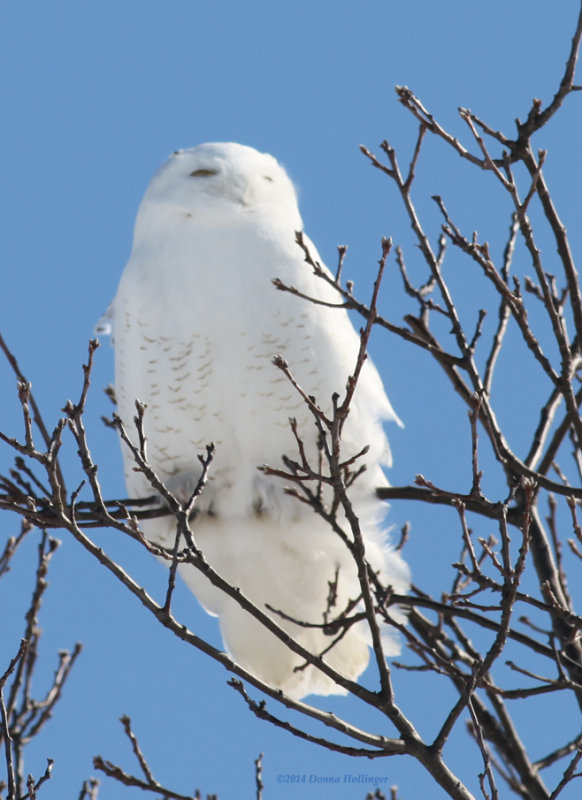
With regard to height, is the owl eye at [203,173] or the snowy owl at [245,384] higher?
the owl eye at [203,173]

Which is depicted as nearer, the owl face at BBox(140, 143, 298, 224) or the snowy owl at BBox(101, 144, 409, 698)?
the snowy owl at BBox(101, 144, 409, 698)

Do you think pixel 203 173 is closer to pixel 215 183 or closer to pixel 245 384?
pixel 215 183

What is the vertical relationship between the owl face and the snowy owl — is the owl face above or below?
above

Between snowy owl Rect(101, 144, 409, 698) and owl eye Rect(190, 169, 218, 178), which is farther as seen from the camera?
owl eye Rect(190, 169, 218, 178)

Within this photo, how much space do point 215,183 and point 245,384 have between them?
74 cm

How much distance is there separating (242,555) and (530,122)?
196cm

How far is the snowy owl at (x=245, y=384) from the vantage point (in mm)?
3604

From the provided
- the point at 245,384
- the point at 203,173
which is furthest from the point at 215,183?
the point at 245,384

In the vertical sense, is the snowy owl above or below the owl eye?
below

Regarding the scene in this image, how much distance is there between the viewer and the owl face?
3.78 meters

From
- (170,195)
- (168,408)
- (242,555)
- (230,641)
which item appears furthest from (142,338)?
(230,641)

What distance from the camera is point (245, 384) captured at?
3613 millimetres

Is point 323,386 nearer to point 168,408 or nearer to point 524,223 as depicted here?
point 168,408

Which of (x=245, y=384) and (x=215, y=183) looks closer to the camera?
(x=245, y=384)
